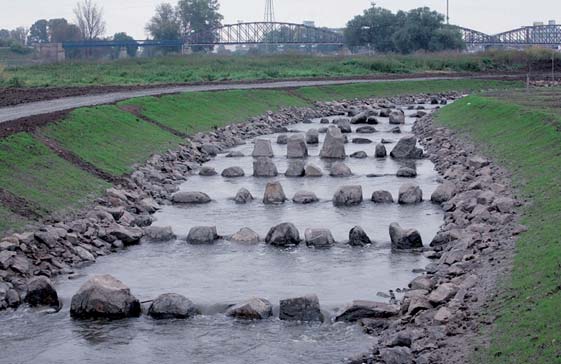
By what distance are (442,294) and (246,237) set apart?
8.51 meters

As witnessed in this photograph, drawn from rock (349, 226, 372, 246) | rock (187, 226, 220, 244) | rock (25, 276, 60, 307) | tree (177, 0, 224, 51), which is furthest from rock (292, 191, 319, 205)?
tree (177, 0, 224, 51)

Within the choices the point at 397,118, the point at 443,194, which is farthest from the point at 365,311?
the point at 397,118

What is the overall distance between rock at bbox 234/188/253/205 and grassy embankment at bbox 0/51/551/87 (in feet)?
120

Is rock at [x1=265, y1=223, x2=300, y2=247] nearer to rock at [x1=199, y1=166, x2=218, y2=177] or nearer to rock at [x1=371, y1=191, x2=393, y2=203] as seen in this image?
rock at [x1=371, y1=191, x2=393, y2=203]

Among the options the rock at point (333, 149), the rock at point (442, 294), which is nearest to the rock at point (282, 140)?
the rock at point (333, 149)

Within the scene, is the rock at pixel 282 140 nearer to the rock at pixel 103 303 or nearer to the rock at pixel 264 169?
the rock at pixel 264 169

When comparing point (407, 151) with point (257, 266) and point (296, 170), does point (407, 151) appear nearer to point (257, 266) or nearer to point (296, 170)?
point (296, 170)

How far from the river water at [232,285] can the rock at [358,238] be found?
0.40m

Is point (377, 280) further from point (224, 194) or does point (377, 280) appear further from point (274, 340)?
point (224, 194)

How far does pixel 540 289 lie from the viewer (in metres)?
16.2

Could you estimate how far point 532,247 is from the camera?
63.3ft

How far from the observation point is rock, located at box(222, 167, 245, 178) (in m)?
38.5

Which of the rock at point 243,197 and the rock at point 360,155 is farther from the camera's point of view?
the rock at point 360,155

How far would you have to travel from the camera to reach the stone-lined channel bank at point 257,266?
1736 centimetres
